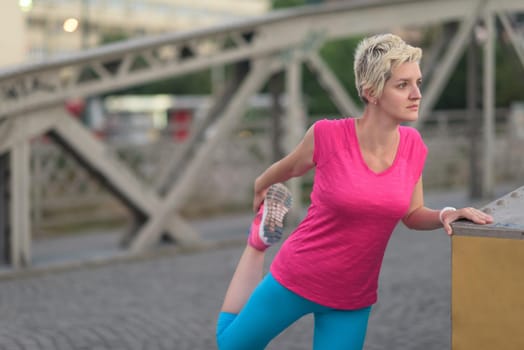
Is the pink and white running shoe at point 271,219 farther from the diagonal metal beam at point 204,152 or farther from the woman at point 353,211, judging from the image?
the diagonal metal beam at point 204,152

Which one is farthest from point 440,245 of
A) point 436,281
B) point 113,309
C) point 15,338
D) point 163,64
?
point 15,338

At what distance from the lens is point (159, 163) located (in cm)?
1514

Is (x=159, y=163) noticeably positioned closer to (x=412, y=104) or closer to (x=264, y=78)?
(x=264, y=78)

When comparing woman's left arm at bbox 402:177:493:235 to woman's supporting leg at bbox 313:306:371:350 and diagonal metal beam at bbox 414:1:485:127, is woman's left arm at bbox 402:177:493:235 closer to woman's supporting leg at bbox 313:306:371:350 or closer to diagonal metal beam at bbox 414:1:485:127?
woman's supporting leg at bbox 313:306:371:350

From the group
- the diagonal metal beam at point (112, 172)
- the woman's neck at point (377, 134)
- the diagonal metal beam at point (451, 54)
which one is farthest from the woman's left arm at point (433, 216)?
the diagonal metal beam at point (451, 54)

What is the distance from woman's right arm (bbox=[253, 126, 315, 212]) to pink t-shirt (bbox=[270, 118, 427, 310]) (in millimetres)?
42

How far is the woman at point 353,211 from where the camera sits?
10.8ft

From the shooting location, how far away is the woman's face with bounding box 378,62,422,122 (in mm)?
3279

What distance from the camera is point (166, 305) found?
7480 mm

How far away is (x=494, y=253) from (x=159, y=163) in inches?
477

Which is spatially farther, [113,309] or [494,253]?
[113,309]

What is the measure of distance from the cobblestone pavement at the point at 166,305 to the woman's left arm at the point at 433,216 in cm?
255

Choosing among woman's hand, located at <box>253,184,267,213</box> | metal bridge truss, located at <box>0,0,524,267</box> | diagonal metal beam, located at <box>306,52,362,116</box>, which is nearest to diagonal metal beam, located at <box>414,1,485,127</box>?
metal bridge truss, located at <box>0,0,524,267</box>

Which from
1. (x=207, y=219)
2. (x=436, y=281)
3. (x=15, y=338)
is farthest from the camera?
(x=207, y=219)
